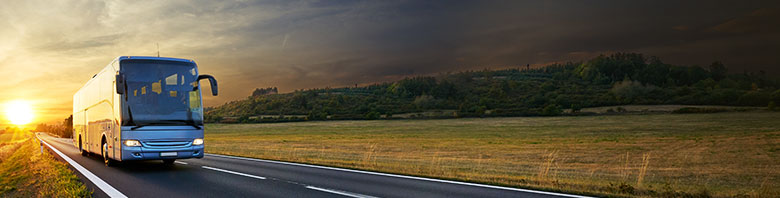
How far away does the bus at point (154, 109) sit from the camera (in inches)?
523

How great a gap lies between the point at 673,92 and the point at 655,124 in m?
73.4

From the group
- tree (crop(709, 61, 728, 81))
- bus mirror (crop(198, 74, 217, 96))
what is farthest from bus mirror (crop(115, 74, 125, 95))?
tree (crop(709, 61, 728, 81))

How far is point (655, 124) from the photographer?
75000mm

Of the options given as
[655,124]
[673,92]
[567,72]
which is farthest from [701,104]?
[567,72]

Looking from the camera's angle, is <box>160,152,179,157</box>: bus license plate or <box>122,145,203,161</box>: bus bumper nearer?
<box>122,145,203,161</box>: bus bumper

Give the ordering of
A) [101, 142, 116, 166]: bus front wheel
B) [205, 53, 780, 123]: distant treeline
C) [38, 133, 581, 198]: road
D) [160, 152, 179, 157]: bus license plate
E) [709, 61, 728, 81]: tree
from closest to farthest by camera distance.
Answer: [38, 133, 581, 198]: road, [160, 152, 179, 157]: bus license plate, [101, 142, 116, 166]: bus front wheel, [205, 53, 780, 123]: distant treeline, [709, 61, 728, 81]: tree

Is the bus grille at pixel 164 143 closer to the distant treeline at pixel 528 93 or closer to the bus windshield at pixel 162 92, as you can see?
the bus windshield at pixel 162 92

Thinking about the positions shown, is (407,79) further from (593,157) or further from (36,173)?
(36,173)

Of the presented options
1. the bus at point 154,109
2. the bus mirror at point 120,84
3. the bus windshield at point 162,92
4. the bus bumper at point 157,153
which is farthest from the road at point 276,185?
the bus mirror at point 120,84

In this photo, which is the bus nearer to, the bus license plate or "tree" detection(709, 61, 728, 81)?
the bus license plate

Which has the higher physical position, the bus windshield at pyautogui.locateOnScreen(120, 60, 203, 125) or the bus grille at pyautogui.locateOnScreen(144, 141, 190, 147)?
the bus windshield at pyautogui.locateOnScreen(120, 60, 203, 125)

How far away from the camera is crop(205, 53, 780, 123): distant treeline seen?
410 feet

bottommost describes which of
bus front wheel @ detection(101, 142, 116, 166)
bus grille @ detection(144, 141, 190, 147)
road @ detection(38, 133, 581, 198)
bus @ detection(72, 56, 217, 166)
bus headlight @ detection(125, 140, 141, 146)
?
road @ detection(38, 133, 581, 198)

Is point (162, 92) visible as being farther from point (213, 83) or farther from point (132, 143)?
point (132, 143)
